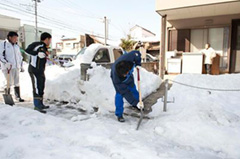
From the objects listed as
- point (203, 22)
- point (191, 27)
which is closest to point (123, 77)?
point (203, 22)

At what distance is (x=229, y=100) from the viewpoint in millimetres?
4148

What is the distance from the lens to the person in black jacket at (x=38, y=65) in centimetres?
370

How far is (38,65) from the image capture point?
3754mm

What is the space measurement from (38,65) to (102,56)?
3059 mm

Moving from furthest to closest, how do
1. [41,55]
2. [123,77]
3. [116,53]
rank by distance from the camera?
[116,53]
[41,55]
[123,77]

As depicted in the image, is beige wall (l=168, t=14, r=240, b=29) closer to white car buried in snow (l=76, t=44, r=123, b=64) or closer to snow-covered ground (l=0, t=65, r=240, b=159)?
white car buried in snow (l=76, t=44, r=123, b=64)

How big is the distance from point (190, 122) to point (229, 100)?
1894mm

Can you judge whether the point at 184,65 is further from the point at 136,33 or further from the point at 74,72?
the point at 136,33

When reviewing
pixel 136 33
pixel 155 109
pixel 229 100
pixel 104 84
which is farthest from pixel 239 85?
pixel 136 33

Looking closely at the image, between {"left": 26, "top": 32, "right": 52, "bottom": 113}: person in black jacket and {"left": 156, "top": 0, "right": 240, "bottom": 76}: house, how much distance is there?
4.69m

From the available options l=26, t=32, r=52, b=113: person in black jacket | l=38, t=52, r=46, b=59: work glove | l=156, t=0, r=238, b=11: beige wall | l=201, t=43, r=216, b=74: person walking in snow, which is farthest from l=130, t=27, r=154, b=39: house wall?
l=38, t=52, r=46, b=59: work glove

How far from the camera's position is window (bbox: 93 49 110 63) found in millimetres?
6420

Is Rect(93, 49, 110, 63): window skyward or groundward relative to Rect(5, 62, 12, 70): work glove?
skyward

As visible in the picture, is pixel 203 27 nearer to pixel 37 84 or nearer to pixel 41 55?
pixel 41 55
